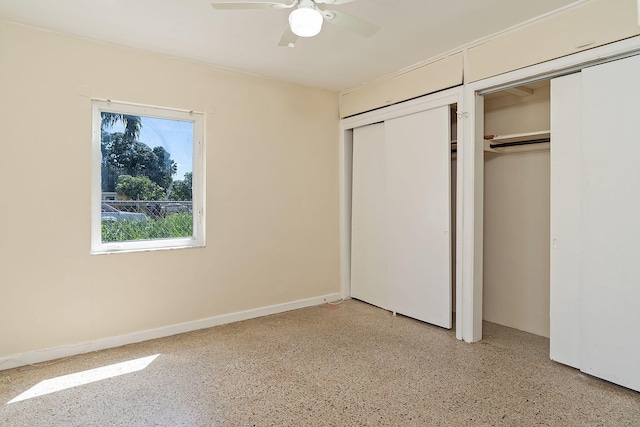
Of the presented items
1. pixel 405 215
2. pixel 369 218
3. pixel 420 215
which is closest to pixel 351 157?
pixel 369 218

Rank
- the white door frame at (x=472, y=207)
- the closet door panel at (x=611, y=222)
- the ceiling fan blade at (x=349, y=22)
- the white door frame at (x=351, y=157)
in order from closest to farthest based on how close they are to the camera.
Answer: the ceiling fan blade at (x=349, y=22) < the closet door panel at (x=611, y=222) < the white door frame at (x=472, y=207) < the white door frame at (x=351, y=157)

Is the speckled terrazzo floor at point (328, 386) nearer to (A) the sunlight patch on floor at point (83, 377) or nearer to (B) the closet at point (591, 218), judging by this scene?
(A) the sunlight patch on floor at point (83, 377)

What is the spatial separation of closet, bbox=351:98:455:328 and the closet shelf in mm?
415

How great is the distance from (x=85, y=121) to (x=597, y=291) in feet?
13.4

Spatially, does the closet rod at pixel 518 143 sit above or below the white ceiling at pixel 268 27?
below

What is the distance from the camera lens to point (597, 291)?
7.82 ft

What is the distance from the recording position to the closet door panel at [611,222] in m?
2.22

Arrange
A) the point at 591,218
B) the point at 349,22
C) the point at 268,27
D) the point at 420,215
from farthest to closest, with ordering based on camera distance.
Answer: the point at 420,215
the point at 268,27
the point at 591,218
the point at 349,22

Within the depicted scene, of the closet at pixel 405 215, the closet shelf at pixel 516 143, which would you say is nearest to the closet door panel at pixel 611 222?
the closet shelf at pixel 516 143

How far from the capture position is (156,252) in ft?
10.6

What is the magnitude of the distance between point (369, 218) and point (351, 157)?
0.85 metres

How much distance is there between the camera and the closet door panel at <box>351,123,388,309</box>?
159 inches

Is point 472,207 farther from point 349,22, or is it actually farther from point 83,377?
point 83,377

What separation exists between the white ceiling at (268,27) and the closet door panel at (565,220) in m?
0.67
